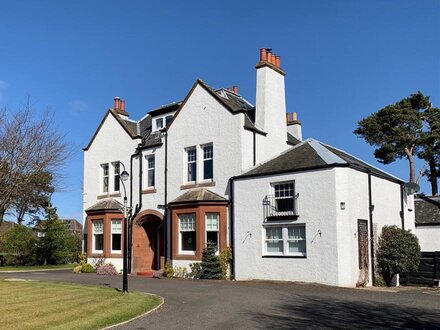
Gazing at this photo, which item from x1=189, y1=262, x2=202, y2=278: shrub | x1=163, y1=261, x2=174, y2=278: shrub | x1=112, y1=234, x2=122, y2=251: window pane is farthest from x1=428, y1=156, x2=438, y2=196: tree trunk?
x1=112, y1=234, x2=122, y2=251: window pane

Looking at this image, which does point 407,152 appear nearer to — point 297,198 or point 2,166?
point 297,198

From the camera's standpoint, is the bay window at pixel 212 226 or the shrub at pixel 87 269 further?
the shrub at pixel 87 269

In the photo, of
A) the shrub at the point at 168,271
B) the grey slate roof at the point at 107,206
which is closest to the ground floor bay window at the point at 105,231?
the grey slate roof at the point at 107,206

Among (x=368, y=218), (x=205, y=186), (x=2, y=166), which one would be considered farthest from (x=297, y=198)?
(x=2, y=166)

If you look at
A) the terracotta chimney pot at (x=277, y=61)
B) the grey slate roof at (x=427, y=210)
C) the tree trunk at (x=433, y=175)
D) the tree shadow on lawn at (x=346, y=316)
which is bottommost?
the tree shadow on lawn at (x=346, y=316)

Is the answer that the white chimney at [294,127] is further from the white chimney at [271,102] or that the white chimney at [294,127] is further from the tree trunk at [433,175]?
the tree trunk at [433,175]

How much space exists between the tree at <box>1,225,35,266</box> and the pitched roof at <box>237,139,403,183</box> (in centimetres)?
2367

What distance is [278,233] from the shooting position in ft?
71.2

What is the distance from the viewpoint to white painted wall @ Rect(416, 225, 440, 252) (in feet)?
85.2

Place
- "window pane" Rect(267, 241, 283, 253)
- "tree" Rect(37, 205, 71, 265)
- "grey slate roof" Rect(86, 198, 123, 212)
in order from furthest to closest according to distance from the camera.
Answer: "tree" Rect(37, 205, 71, 265)
"grey slate roof" Rect(86, 198, 123, 212)
"window pane" Rect(267, 241, 283, 253)

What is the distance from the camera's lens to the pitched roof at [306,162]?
20.5m

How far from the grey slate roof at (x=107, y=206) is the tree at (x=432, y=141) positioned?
2791cm

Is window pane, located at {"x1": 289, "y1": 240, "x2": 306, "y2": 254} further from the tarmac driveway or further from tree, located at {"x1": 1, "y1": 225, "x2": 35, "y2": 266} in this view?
tree, located at {"x1": 1, "y1": 225, "x2": 35, "y2": 266}

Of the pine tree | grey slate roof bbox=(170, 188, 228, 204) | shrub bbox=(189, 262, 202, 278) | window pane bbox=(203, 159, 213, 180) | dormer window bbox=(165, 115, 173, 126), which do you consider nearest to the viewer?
the pine tree
